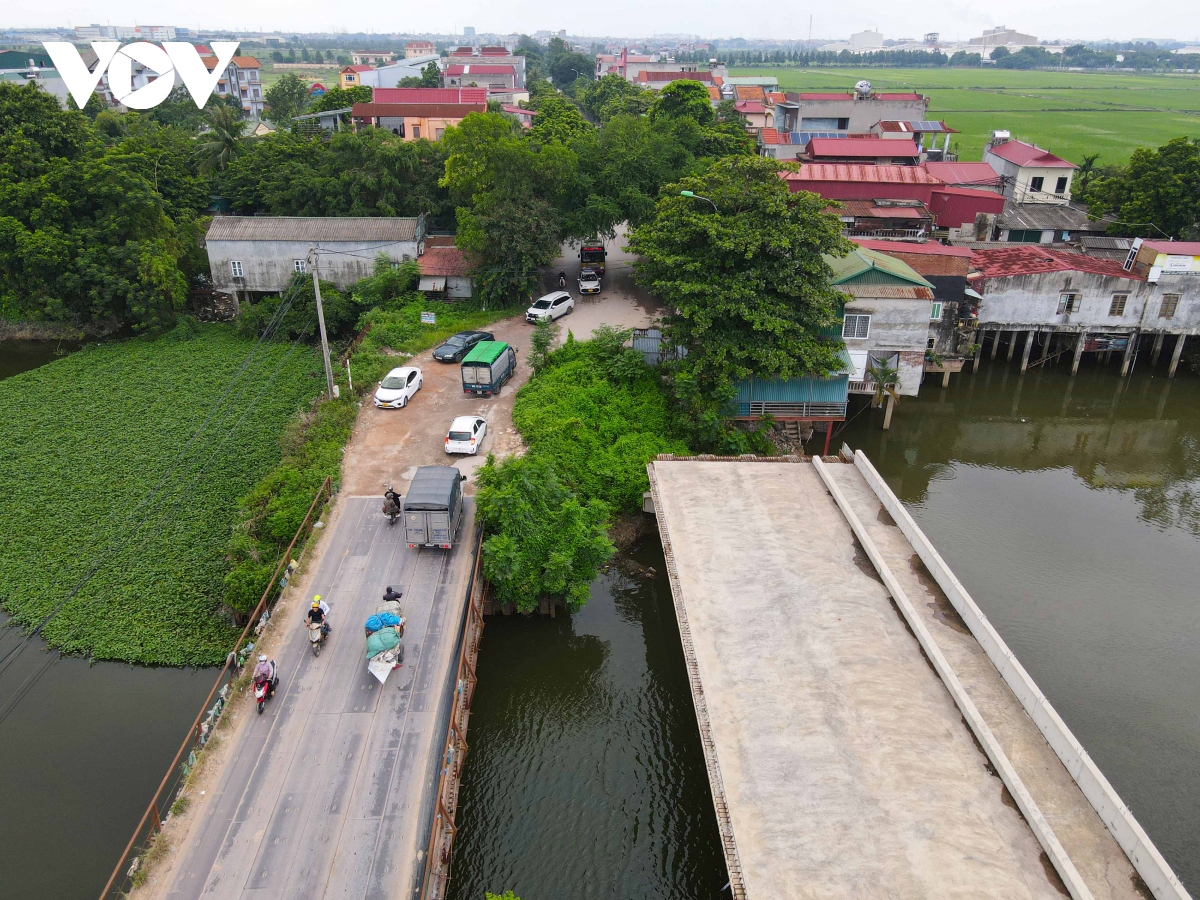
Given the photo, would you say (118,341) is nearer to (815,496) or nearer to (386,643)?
(386,643)

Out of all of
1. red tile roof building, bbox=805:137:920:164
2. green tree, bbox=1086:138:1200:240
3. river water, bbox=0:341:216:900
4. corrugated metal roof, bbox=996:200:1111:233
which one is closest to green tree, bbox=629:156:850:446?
river water, bbox=0:341:216:900

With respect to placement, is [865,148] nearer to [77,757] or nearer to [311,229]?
[311,229]

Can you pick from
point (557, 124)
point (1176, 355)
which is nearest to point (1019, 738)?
point (1176, 355)

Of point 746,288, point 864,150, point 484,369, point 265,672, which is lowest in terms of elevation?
point 265,672

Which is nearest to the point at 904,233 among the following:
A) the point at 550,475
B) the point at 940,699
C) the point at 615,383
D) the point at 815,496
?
the point at 615,383

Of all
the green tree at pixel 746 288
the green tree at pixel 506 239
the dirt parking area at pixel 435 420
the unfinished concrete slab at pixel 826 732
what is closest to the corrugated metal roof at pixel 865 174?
the dirt parking area at pixel 435 420

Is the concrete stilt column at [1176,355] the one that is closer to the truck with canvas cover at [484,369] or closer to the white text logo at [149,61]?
the truck with canvas cover at [484,369]

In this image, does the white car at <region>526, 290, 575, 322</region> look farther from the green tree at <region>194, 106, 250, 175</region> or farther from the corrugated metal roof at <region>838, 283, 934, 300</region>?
the green tree at <region>194, 106, 250, 175</region>
